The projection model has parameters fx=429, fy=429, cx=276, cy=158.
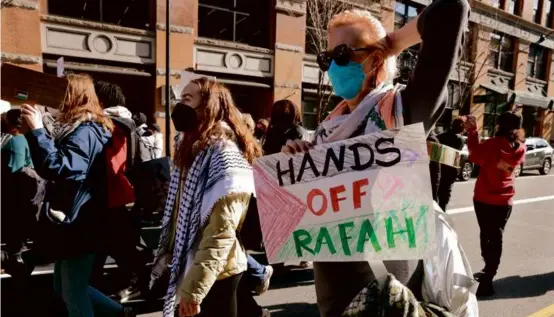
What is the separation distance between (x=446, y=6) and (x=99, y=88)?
10.9 feet

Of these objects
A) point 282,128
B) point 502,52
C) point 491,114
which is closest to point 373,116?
point 282,128

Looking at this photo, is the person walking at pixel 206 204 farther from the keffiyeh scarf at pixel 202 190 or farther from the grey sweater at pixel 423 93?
the grey sweater at pixel 423 93

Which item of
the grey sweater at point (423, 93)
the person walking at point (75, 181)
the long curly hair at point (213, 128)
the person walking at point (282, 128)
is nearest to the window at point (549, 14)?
the person walking at point (282, 128)

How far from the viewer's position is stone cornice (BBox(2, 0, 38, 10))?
10.8 meters

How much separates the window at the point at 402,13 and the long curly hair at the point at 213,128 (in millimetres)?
18336

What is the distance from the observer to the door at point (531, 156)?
16.0m

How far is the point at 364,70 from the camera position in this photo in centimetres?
146

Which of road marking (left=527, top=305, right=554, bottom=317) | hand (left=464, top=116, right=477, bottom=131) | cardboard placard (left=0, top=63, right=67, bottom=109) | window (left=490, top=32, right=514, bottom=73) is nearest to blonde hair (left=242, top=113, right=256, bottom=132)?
cardboard placard (left=0, top=63, right=67, bottom=109)

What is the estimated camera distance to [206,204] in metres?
2.18

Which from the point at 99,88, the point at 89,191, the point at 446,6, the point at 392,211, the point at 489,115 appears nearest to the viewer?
the point at 446,6

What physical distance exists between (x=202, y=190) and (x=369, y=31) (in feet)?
3.98

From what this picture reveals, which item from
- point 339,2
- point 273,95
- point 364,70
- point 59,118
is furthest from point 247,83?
point 364,70

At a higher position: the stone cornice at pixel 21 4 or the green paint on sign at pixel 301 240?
the stone cornice at pixel 21 4

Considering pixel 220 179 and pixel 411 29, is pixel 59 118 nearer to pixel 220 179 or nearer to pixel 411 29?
pixel 220 179
